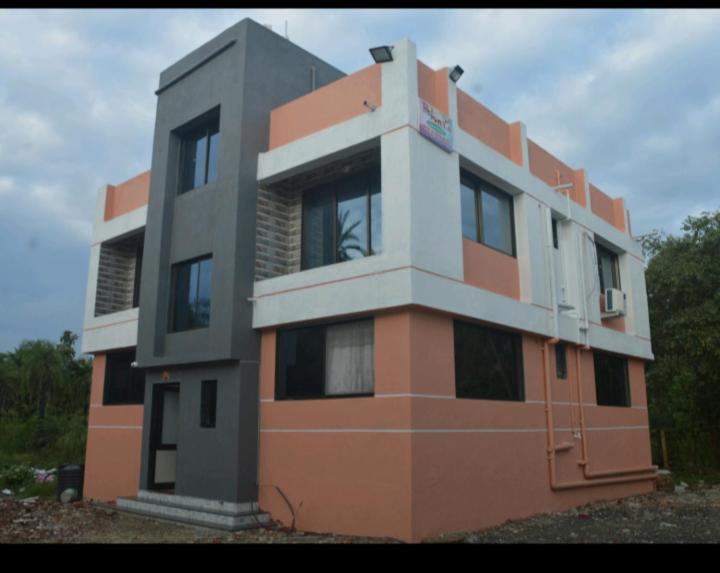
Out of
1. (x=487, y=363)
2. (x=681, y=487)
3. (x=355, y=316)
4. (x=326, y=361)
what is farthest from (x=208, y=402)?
(x=681, y=487)

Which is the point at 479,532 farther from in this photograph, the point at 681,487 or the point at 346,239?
the point at 681,487

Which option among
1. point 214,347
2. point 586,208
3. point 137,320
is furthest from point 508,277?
point 137,320

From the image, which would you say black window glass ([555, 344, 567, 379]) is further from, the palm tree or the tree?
the tree

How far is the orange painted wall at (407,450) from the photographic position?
9.28 meters

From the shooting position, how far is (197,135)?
1387 centimetres

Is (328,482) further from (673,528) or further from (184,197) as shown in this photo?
(184,197)

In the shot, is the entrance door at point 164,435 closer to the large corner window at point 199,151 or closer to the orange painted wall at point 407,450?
the orange painted wall at point 407,450

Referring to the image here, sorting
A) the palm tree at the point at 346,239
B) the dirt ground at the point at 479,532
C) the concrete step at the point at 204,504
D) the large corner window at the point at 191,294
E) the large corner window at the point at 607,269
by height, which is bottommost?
the dirt ground at the point at 479,532

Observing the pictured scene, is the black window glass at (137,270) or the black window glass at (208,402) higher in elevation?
the black window glass at (137,270)

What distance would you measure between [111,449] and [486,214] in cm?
966

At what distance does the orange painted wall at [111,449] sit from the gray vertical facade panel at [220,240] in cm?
129

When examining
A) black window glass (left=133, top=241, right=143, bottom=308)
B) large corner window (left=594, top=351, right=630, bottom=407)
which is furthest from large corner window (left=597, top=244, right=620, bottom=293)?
black window glass (left=133, top=241, right=143, bottom=308)

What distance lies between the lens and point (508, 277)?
12.1m

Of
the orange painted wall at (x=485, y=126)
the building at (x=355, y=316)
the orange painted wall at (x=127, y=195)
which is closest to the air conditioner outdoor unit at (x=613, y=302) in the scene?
the building at (x=355, y=316)
